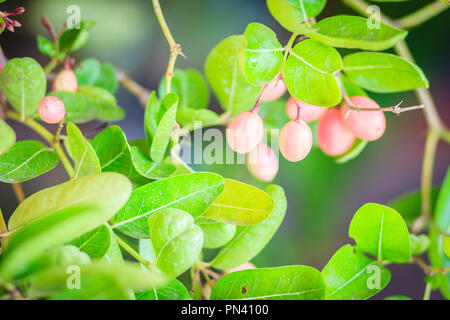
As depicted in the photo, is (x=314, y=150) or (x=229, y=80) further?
(x=314, y=150)

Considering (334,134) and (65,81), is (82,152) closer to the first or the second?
(65,81)

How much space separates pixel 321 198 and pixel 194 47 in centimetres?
40

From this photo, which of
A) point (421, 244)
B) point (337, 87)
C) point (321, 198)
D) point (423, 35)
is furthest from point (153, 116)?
point (423, 35)

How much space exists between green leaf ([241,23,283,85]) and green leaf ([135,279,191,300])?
220 millimetres

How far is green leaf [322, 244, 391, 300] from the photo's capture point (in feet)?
1.37

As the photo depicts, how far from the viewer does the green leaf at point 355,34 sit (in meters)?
0.34

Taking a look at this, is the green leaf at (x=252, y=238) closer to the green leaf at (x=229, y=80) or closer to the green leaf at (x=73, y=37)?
the green leaf at (x=229, y=80)

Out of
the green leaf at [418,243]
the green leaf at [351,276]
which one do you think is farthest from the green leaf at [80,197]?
the green leaf at [418,243]

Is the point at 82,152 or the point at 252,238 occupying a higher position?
the point at 82,152

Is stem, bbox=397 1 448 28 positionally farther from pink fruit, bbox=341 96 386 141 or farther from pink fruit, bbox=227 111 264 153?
pink fruit, bbox=227 111 264 153

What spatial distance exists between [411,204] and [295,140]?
44 centimetres

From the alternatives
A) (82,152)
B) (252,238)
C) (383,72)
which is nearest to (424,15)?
(383,72)

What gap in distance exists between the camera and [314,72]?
39cm

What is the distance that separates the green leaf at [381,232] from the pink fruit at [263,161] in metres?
0.16
